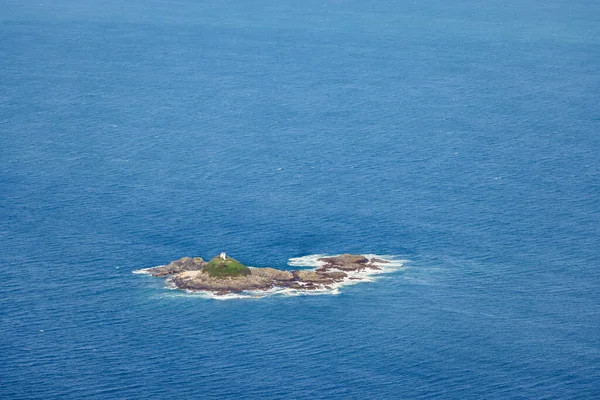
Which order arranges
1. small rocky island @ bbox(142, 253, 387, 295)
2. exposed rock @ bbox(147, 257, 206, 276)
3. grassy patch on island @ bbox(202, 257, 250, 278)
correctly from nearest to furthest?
small rocky island @ bbox(142, 253, 387, 295) → grassy patch on island @ bbox(202, 257, 250, 278) → exposed rock @ bbox(147, 257, 206, 276)

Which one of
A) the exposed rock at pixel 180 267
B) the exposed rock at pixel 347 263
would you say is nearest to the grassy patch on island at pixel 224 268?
the exposed rock at pixel 180 267

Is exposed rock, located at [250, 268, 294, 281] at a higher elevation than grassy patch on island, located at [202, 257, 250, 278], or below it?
below

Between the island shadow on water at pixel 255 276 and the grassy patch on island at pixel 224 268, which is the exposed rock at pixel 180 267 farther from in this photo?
the grassy patch on island at pixel 224 268

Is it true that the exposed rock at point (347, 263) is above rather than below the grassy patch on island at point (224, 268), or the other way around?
below

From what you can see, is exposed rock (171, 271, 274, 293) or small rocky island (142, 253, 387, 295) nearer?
exposed rock (171, 271, 274, 293)

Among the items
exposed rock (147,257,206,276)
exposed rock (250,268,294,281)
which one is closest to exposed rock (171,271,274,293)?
exposed rock (250,268,294,281)

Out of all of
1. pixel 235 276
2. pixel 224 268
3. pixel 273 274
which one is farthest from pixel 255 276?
pixel 224 268

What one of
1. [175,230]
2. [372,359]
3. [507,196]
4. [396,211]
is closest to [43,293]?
Result: [175,230]

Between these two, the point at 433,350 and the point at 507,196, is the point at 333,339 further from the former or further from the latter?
the point at 507,196

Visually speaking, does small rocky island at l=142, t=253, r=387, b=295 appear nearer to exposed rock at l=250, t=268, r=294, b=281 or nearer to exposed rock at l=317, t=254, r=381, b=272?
exposed rock at l=250, t=268, r=294, b=281
